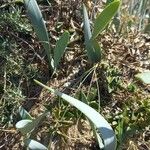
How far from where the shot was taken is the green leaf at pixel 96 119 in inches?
53.9

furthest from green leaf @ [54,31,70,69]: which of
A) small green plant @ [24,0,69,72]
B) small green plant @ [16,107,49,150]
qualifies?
small green plant @ [16,107,49,150]

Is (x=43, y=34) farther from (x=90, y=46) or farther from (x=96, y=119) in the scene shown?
(x=96, y=119)

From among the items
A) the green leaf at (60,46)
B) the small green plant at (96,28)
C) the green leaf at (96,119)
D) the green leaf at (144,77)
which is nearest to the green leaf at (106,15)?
the small green plant at (96,28)

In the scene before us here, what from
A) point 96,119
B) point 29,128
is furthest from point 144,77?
point 29,128

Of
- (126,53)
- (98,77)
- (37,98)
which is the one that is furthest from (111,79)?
(37,98)

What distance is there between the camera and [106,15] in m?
1.58

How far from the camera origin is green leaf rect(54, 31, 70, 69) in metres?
1.64

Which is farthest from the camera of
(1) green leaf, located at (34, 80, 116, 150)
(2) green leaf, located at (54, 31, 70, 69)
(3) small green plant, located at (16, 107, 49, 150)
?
(2) green leaf, located at (54, 31, 70, 69)

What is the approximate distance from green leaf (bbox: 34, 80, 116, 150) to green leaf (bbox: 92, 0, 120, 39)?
354 millimetres

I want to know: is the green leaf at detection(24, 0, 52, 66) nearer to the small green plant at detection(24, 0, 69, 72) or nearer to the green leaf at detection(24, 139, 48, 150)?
the small green plant at detection(24, 0, 69, 72)

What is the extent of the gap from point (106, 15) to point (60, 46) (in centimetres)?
22

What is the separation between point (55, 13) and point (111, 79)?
1.31ft

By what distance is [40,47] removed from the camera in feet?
6.15

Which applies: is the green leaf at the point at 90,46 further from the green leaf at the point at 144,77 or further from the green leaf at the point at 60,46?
the green leaf at the point at 144,77
